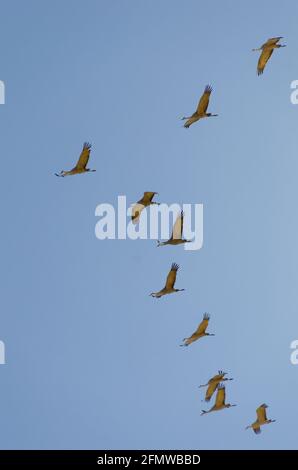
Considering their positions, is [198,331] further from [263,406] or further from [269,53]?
[269,53]

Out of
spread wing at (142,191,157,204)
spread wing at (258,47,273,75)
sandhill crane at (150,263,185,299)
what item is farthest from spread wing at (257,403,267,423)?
spread wing at (258,47,273,75)

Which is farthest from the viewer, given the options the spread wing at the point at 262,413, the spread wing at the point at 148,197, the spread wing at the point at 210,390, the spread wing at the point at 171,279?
the spread wing at the point at 262,413

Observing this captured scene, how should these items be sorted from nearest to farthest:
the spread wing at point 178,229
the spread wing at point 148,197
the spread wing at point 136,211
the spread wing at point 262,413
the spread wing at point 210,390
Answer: the spread wing at point 178,229, the spread wing at point 148,197, the spread wing at point 136,211, the spread wing at point 210,390, the spread wing at point 262,413

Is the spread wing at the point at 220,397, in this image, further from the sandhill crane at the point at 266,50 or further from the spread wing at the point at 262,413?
the sandhill crane at the point at 266,50

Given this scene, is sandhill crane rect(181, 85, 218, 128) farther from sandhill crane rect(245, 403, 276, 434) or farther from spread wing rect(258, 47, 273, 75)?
sandhill crane rect(245, 403, 276, 434)

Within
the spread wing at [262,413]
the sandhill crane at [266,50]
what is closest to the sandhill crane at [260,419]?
the spread wing at [262,413]

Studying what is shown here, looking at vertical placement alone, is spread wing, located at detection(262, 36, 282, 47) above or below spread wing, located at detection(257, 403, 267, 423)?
above
